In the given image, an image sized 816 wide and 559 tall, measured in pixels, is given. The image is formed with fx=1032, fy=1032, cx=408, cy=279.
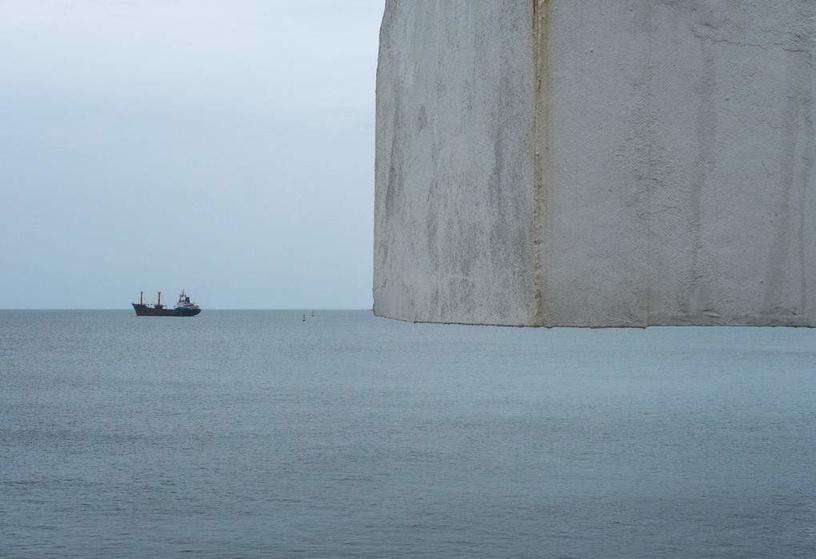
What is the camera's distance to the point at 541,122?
1704 millimetres

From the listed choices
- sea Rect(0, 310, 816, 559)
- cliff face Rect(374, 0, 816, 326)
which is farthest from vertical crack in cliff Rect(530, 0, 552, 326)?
sea Rect(0, 310, 816, 559)

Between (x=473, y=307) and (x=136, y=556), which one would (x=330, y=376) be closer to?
(x=136, y=556)

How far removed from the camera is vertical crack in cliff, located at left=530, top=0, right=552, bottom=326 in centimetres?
171

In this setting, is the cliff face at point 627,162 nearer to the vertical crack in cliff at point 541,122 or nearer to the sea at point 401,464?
the vertical crack in cliff at point 541,122

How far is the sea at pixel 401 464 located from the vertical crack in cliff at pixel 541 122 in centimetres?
3133

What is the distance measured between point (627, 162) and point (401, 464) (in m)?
89.1

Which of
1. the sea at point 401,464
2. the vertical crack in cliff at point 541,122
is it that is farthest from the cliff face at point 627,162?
the sea at point 401,464

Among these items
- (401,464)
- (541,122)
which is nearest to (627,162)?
(541,122)

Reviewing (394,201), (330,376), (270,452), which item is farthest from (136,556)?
(330,376)

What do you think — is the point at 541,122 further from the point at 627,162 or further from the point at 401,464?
the point at 401,464

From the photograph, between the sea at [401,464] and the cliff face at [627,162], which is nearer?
the cliff face at [627,162]

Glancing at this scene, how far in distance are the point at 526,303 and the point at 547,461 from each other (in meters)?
89.6

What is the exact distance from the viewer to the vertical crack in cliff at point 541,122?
5.59 feet

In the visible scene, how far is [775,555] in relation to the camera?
6097 cm
